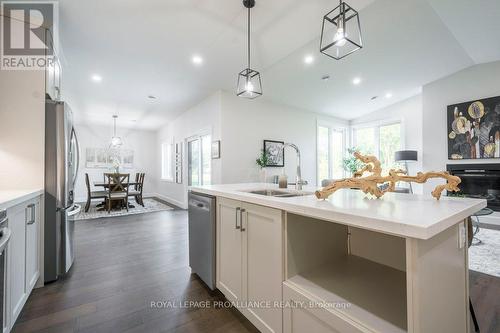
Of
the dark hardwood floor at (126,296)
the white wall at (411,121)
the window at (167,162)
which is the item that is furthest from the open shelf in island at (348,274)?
the window at (167,162)

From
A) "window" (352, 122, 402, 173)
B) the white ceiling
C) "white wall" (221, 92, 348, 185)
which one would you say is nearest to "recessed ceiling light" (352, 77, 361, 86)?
the white ceiling

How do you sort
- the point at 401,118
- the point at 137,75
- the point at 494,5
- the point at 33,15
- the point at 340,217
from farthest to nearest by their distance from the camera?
the point at 401,118 → the point at 137,75 → the point at 494,5 → the point at 33,15 → the point at 340,217

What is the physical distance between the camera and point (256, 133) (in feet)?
16.2

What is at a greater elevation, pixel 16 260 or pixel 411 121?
pixel 411 121

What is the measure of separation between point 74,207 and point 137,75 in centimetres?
245

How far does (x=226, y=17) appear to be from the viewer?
250 centimetres

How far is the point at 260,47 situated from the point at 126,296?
3352 mm

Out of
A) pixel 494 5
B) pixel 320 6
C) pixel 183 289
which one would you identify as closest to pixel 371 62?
pixel 494 5

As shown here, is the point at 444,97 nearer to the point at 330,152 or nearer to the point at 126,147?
the point at 330,152

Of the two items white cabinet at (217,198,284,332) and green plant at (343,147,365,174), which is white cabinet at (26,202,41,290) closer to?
white cabinet at (217,198,284,332)

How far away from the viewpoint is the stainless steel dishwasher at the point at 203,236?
1.87 metres

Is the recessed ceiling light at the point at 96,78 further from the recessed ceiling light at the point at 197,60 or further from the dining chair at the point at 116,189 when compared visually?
the dining chair at the point at 116,189

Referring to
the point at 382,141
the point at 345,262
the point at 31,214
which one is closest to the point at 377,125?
the point at 382,141

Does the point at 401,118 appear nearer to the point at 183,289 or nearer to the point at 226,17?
the point at 226,17
